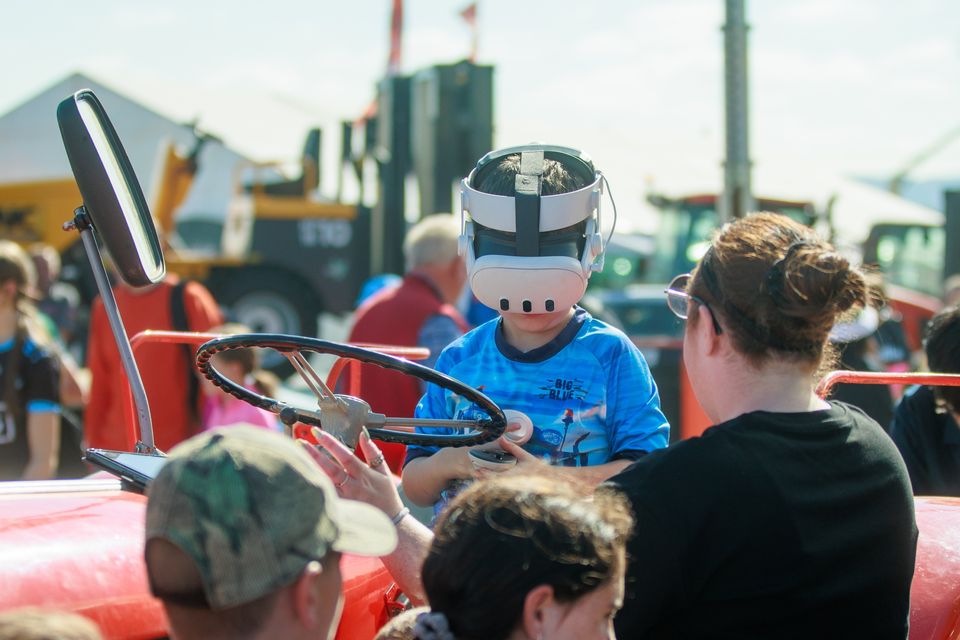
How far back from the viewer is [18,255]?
4434 millimetres

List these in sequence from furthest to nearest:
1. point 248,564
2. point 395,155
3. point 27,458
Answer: point 395,155 → point 27,458 → point 248,564

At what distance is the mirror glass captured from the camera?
2.16 m

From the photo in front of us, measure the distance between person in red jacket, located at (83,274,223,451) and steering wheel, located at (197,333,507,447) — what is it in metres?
2.81

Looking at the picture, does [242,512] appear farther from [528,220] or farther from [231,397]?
[231,397]

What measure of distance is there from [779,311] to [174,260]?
1120cm

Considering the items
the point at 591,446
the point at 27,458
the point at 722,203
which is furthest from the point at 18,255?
the point at 722,203

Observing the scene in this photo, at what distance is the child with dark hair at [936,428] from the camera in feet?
10.3

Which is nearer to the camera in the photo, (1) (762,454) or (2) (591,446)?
(1) (762,454)

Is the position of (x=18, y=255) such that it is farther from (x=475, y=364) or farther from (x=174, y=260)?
(x=174, y=260)

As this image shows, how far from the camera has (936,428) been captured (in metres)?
3.20

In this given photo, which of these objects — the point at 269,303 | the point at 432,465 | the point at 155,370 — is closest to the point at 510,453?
the point at 432,465

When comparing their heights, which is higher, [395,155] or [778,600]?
[395,155]

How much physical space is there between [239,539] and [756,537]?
74 centimetres

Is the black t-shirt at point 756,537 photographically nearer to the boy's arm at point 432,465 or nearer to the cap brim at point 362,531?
the cap brim at point 362,531
